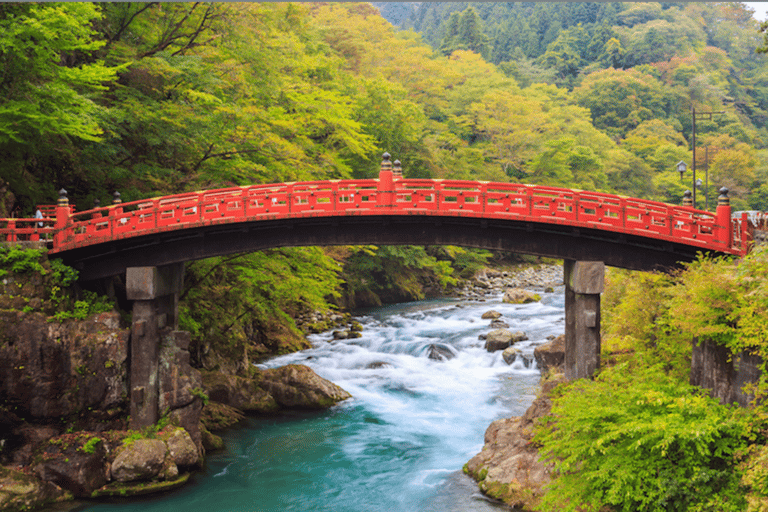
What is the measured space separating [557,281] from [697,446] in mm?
41924

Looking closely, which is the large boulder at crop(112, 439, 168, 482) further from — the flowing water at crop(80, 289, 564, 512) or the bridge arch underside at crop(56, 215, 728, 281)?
the bridge arch underside at crop(56, 215, 728, 281)

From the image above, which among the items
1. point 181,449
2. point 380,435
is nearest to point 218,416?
point 181,449

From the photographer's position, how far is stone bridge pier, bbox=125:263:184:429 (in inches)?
687

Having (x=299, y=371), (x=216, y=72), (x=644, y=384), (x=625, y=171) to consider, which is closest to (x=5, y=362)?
(x=299, y=371)

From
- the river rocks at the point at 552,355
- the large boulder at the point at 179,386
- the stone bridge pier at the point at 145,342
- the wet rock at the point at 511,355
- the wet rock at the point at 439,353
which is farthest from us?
the wet rock at the point at 439,353

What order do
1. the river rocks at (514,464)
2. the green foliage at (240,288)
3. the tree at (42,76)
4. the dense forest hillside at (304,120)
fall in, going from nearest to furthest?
the river rocks at (514,464) → the tree at (42,76) → the dense forest hillside at (304,120) → the green foliage at (240,288)

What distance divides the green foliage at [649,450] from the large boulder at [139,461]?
10359mm

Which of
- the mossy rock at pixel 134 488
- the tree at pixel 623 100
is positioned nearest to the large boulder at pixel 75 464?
the mossy rock at pixel 134 488

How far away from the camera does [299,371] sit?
78.1ft

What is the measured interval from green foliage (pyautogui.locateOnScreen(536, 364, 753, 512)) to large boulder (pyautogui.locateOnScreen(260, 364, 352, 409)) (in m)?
11.3

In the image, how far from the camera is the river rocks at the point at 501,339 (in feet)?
96.3

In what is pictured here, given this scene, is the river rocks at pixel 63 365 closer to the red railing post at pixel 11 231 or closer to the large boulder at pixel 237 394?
the red railing post at pixel 11 231

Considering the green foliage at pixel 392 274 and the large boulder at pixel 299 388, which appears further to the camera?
the green foliage at pixel 392 274

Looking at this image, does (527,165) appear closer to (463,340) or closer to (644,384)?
(463,340)
